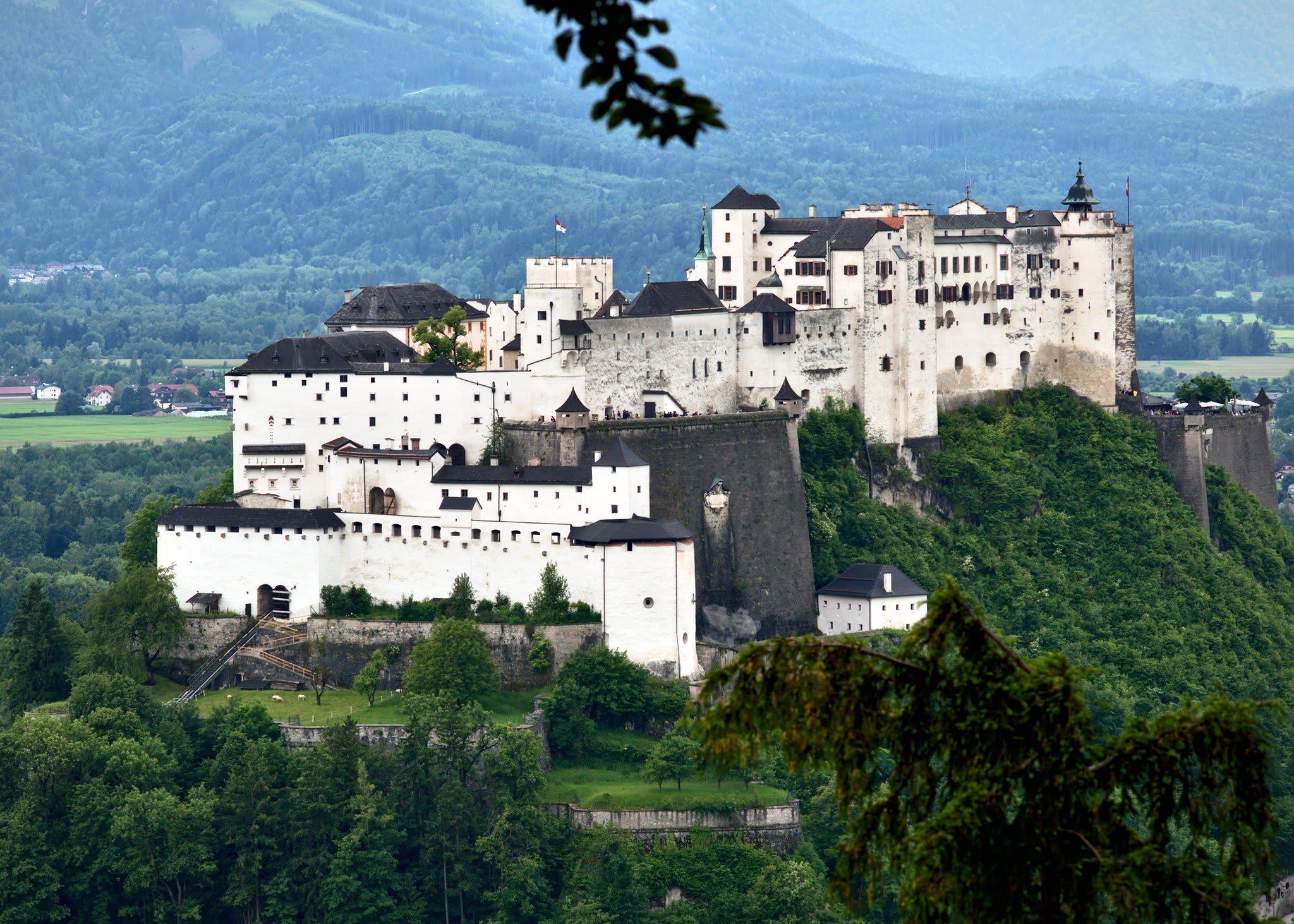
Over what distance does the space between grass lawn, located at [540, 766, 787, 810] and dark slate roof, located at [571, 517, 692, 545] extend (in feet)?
21.5

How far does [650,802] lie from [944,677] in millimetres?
43066

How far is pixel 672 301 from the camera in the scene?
7950 centimetres

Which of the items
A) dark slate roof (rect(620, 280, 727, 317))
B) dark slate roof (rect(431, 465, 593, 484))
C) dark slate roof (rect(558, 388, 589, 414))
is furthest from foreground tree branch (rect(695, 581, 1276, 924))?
dark slate roof (rect(620, 280, 727, 317))

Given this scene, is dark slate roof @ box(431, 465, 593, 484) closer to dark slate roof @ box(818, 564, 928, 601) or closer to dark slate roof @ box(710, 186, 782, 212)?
dark slate roof @ box(818, 564, 928, 601)

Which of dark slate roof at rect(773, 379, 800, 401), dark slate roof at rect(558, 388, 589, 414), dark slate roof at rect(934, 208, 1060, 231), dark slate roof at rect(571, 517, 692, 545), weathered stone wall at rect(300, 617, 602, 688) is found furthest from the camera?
dark slate roof at rect(934, 208, 1060, 231)

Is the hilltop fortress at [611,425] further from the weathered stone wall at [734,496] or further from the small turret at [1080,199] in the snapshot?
the small turret at [1080,199]

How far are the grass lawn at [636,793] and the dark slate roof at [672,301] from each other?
55.0 ft

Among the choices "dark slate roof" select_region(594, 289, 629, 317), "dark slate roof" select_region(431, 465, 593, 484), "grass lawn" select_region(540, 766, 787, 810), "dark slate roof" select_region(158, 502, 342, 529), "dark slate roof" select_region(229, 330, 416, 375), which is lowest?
"grass lawn" select_region(540, 766, 787, 810)

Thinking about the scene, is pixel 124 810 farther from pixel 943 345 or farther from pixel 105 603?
pixel 943 345

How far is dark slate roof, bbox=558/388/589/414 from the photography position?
2926 inches

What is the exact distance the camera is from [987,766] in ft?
74.8

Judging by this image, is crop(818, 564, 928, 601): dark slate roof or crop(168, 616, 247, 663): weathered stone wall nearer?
crop(168, 616, 247, 663): weathered stone wall

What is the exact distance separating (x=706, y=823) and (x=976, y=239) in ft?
104

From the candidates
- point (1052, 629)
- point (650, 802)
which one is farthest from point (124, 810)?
point (1052, 629)
